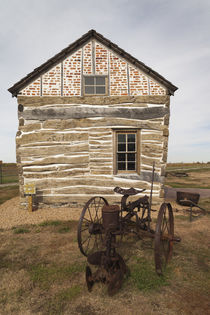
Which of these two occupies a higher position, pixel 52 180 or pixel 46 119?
pixel 46 119

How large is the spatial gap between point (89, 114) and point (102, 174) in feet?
8.45

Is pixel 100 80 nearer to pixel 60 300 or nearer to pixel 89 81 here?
pixel 89 81

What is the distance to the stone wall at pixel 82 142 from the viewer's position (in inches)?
299

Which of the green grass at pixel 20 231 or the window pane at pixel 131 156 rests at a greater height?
the window pane at pixel 131 156

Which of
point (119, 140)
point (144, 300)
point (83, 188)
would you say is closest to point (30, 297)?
point (144, 300)

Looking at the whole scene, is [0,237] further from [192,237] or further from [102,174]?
[192,237]

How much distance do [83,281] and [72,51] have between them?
26.5 ft

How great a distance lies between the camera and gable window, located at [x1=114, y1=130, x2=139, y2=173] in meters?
7.78

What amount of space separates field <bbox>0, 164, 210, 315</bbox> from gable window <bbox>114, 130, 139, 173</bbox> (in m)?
3.40

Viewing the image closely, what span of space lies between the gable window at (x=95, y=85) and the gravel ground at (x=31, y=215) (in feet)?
16.4

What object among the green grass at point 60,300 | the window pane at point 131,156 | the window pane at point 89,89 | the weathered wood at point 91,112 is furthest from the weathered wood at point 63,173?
the green grass at point 60,300

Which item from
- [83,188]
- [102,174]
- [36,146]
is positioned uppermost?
[36,146]

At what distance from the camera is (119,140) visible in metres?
7.82

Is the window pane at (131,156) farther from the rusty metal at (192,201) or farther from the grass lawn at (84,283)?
the grass lawn at (84,283)
